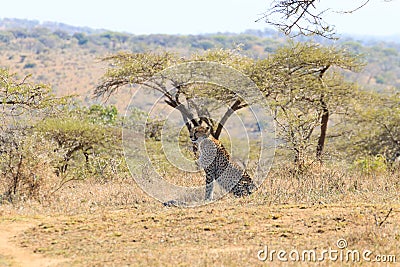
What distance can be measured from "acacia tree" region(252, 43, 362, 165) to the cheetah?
17.2 ft

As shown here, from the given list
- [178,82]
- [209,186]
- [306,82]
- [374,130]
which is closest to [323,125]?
[306,82]

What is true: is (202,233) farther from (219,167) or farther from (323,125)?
(323,125)

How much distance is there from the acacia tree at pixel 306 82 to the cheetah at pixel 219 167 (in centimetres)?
524

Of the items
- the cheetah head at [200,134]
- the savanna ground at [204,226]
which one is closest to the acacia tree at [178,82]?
the cheetah head at [200,134]

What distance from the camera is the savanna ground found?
207 inches

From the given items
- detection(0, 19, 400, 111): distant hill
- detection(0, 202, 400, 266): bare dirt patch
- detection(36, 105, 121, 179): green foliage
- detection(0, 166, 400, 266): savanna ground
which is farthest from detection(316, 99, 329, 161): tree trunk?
detection(0, 19, 400, 111): distant hill

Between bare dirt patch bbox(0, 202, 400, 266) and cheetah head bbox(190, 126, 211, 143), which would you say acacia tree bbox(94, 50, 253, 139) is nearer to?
cheetah head bbox(190, 126, 211, 143)

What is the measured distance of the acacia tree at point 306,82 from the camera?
14.1 metres

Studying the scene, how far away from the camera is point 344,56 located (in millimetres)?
15266

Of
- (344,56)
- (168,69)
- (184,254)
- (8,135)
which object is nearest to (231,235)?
(184,254)

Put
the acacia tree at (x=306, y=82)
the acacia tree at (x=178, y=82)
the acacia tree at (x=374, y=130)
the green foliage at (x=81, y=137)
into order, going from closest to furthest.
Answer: the acacia tree at (x=178, y=82) → the acacia tree at (x=306, y=82) → the green foliage at (x=81, y=137) → the acacia tree at (x=374, y=130)

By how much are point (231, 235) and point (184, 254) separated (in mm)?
811

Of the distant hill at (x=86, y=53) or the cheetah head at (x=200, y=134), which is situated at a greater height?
the cheetah head at (x=200, y=134)

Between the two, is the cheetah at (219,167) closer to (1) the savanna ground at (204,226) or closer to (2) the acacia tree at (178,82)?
(1) the savanna ground at (204,226)
